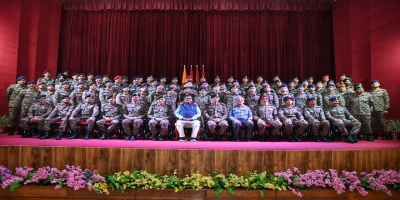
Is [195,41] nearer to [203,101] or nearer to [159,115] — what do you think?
[203,101]

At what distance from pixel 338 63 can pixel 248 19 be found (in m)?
3.18

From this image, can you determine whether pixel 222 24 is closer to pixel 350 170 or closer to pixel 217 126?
pixel 217 126

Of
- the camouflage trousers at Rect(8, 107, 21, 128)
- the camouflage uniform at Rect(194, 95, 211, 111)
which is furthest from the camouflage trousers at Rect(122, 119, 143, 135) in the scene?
the camouflage trousers at Rect(8, 107, 21, 128)

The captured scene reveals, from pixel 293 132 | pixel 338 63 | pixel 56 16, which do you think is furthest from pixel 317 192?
pixel 56 16

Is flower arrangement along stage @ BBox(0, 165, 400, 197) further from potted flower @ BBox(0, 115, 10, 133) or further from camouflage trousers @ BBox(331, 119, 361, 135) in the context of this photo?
potted flower @ BBox(0, 115, 10, 133)

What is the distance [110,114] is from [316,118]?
13.7 feet

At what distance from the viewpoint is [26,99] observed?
17.3 feet

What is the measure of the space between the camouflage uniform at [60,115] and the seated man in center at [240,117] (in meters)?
3.18

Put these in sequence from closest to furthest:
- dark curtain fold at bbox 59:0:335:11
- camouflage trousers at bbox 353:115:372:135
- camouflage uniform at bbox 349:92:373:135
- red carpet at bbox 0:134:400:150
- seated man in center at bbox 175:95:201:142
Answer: red carpet at bbox 0:134:400:150, seated man in center at bbox 175:95:201:142, camouflage trousers at bbox 353:115:372:135, camouflage uniform at bbox 349:92:373:135, dark curtain fold at bbox 59:0:335:11

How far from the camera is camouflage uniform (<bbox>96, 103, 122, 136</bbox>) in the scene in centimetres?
A: 456

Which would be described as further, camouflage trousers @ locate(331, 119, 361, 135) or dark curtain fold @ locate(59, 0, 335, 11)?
dark curtain fold @ locate(59, 0, 335, 11)

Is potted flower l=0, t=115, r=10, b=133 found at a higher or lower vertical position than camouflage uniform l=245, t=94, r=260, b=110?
lower

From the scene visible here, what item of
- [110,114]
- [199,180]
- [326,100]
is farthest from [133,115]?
[326,100]

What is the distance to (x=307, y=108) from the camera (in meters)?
5.08
